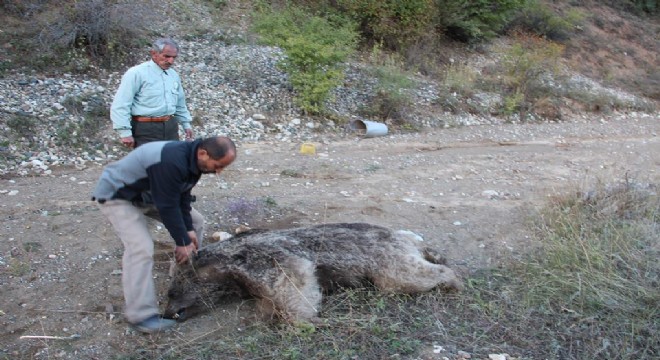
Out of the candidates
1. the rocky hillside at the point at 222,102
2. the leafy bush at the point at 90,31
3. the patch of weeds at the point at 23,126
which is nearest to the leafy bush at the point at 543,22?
the rocky hillside at the point at 222,102

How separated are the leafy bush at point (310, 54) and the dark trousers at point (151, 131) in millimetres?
4179

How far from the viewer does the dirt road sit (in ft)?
13.3

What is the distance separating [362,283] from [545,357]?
133 centimetres

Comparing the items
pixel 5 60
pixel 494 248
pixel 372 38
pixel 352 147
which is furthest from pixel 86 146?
pixel 372 38

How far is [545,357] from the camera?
3594 millimetres

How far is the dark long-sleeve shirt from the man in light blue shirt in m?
1.09

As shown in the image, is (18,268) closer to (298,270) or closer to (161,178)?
(161,178)

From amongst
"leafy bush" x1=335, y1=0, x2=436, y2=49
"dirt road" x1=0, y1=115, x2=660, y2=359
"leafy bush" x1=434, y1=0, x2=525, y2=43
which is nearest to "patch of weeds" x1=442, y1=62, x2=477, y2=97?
"leafy bush" x1=335, y1=0, x2=436, y2=49

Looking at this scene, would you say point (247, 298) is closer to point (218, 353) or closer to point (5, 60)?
point (218, 353)

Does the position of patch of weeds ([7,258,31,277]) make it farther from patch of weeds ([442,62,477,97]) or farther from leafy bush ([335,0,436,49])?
leafy bush ([335,0,436,49])

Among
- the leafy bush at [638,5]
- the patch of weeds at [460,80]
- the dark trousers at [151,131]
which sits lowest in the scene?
the patch of weeds at [460,80]

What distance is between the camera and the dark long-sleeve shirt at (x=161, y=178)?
355 cm

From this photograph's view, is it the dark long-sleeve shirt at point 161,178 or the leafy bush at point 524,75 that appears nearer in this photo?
the dark long-sleeve shirt at point 161,178

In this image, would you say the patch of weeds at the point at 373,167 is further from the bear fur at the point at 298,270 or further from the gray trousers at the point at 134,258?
the gray trousers at the point at 134,258
